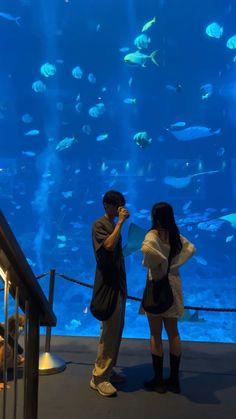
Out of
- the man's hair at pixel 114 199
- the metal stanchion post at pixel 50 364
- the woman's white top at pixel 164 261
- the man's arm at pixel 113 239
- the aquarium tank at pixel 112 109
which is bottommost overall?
the metal stanchion post at pixel 50 364

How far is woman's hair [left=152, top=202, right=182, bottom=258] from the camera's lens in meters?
3.06

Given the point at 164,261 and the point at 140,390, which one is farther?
the point at 140,390

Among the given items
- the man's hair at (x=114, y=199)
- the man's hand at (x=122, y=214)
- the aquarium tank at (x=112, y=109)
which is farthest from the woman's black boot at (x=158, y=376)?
the aquarium tank at (x=112, y=109)

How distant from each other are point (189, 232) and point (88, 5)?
1585 centimetres

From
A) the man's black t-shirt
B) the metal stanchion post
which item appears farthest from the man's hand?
the metal stanchion post

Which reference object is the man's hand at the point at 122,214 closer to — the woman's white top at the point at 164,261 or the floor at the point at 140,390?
the woman's white top at the point at 164,261

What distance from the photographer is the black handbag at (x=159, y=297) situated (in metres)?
3.01

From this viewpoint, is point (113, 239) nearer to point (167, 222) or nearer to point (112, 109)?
point (167, 222)

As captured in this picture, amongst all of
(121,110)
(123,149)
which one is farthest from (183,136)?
(123,149)

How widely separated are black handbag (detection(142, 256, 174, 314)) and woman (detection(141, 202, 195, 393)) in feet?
0.15

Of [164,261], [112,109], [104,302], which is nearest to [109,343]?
[104,302]

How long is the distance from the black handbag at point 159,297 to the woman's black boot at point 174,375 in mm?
424

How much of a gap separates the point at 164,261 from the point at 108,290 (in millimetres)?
489

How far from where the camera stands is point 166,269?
3076mm
